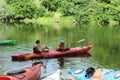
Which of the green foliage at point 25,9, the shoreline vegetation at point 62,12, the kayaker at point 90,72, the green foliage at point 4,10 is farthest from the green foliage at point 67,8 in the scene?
the kayaker at point 90,72

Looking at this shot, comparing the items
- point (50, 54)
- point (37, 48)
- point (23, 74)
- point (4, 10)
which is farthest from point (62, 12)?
point (23, 74)

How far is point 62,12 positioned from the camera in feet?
220

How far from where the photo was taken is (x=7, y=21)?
2655 inches

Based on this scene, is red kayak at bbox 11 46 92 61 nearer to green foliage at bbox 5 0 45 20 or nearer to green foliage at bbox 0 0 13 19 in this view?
green foliage at bbox 0 0 13 19

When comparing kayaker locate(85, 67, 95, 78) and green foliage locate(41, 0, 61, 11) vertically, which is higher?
green foliage locate(41, 0, 61, 11)

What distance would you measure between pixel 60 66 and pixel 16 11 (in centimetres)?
4989

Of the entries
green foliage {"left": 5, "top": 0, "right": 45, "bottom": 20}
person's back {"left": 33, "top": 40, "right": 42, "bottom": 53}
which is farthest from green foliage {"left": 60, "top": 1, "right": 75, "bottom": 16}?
person's back {"left": 33, "top": 40, "right": 42, "bottom": 53}

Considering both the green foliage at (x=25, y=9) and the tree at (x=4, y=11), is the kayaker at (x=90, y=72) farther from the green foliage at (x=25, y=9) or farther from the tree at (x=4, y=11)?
the green foliage at (x=25, y=9)

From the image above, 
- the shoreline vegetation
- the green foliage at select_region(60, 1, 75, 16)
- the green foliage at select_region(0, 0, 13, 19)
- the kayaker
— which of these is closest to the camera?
the kayaker

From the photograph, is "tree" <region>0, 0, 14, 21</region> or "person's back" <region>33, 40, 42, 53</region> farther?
"tree" <region>0, 0, 14, 21</region>

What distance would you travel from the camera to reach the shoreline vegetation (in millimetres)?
63781

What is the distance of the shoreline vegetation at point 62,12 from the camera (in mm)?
63781

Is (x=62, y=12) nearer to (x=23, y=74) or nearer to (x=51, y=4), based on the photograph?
(x=51, y=4)

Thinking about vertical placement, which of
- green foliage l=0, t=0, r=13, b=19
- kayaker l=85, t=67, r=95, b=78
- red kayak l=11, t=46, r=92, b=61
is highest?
green foliage l=0, t=0, r=13, b=19
